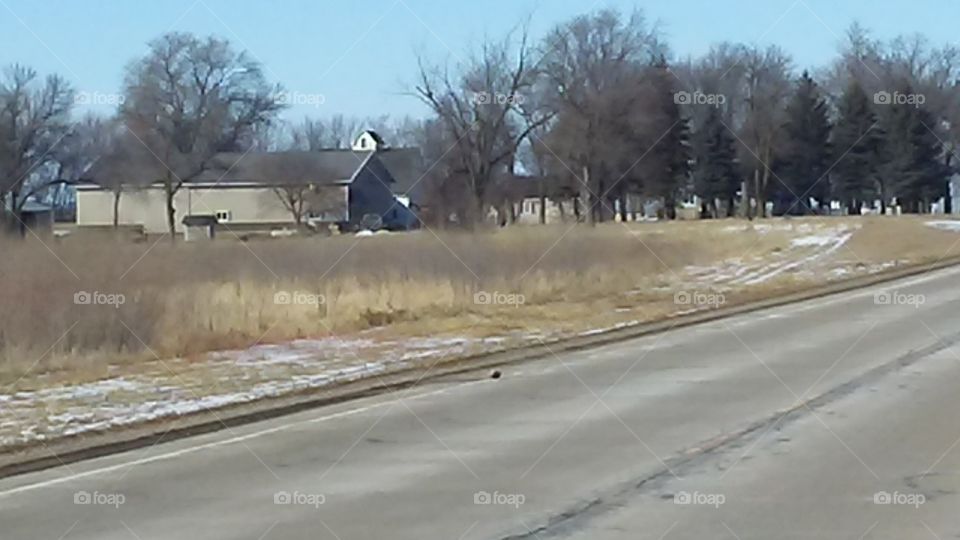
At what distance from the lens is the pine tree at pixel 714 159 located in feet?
306

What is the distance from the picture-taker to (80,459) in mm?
12078

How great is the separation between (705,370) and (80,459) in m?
9.15

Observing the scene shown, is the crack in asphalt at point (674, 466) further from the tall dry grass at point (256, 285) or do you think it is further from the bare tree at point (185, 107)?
the bare tree at point (185, 107)

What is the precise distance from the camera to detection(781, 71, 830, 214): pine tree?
93.7 meters

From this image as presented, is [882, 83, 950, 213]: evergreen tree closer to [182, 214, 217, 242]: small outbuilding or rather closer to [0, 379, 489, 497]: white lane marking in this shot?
[182, 214, 217, 242]: small outbuilding

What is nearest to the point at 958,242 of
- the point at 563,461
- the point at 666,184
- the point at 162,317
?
the point at 666,184

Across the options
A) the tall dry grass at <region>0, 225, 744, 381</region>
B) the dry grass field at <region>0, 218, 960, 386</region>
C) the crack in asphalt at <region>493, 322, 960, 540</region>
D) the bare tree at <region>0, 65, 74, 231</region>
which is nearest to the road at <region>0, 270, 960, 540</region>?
the crack in asphalt at <region>493, 322, 960, 540</region>

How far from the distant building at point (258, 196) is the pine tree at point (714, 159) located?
64.7 feet

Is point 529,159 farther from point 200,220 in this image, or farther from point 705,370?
point 705,370

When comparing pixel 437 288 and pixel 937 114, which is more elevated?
pixel 937 114

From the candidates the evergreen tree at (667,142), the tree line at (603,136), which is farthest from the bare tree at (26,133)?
the evergreen tree at (667,142)

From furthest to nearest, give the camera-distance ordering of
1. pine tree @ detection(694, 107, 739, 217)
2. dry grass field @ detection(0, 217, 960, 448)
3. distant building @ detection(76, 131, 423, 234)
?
1. pine tree @ detection(694, 107, 739, 217)
2. distant building @ detection(76, 131, 423, 234)
3. dry grass field @ detection(0, 217, 960, 448)

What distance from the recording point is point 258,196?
3637 inches

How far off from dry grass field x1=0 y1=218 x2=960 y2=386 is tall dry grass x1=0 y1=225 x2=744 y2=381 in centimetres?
4
